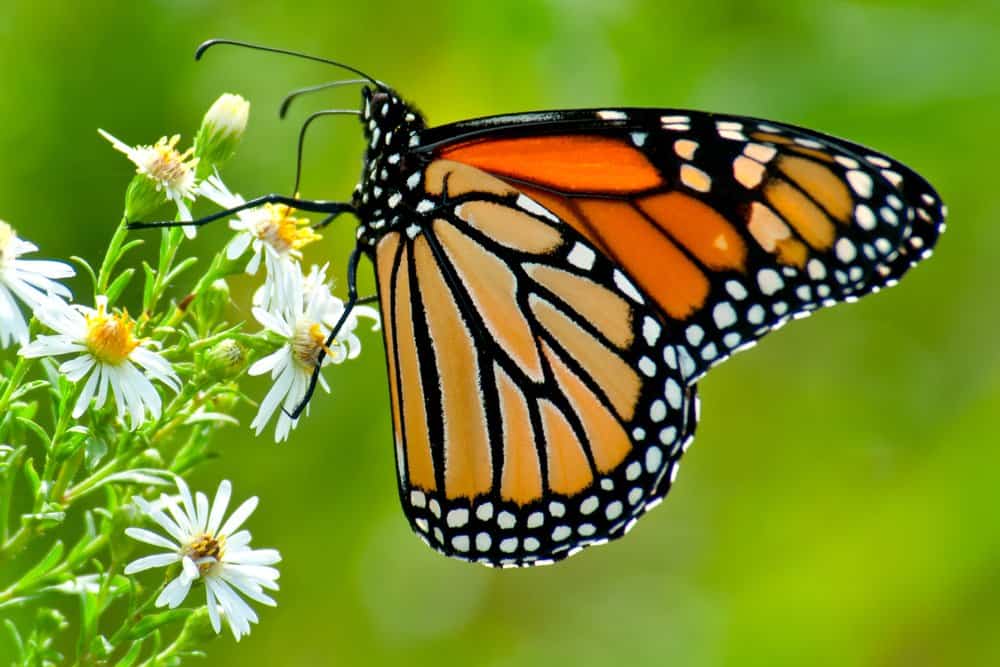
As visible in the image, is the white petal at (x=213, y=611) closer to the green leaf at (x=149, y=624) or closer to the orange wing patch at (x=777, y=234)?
the green leaf at (x=149, y=624)

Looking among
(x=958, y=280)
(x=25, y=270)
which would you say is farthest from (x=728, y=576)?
(x=25, y=270)

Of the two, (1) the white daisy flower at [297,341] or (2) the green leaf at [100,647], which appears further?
(1) the white daisy flower at [297,341]

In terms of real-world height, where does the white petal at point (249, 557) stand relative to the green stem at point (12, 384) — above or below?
below

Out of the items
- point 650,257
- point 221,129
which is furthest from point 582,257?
point 221,129

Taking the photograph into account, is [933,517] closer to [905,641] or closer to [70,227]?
[905,641]

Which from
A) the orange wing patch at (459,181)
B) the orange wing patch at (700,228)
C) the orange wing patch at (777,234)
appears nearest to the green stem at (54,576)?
the orange wing patch at (459,181)

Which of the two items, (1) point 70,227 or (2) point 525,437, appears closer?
(2) point 525,437

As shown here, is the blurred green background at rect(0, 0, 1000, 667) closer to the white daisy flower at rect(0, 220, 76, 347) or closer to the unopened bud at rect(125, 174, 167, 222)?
the unopened bud at rect(125, 174, 167, 222)
